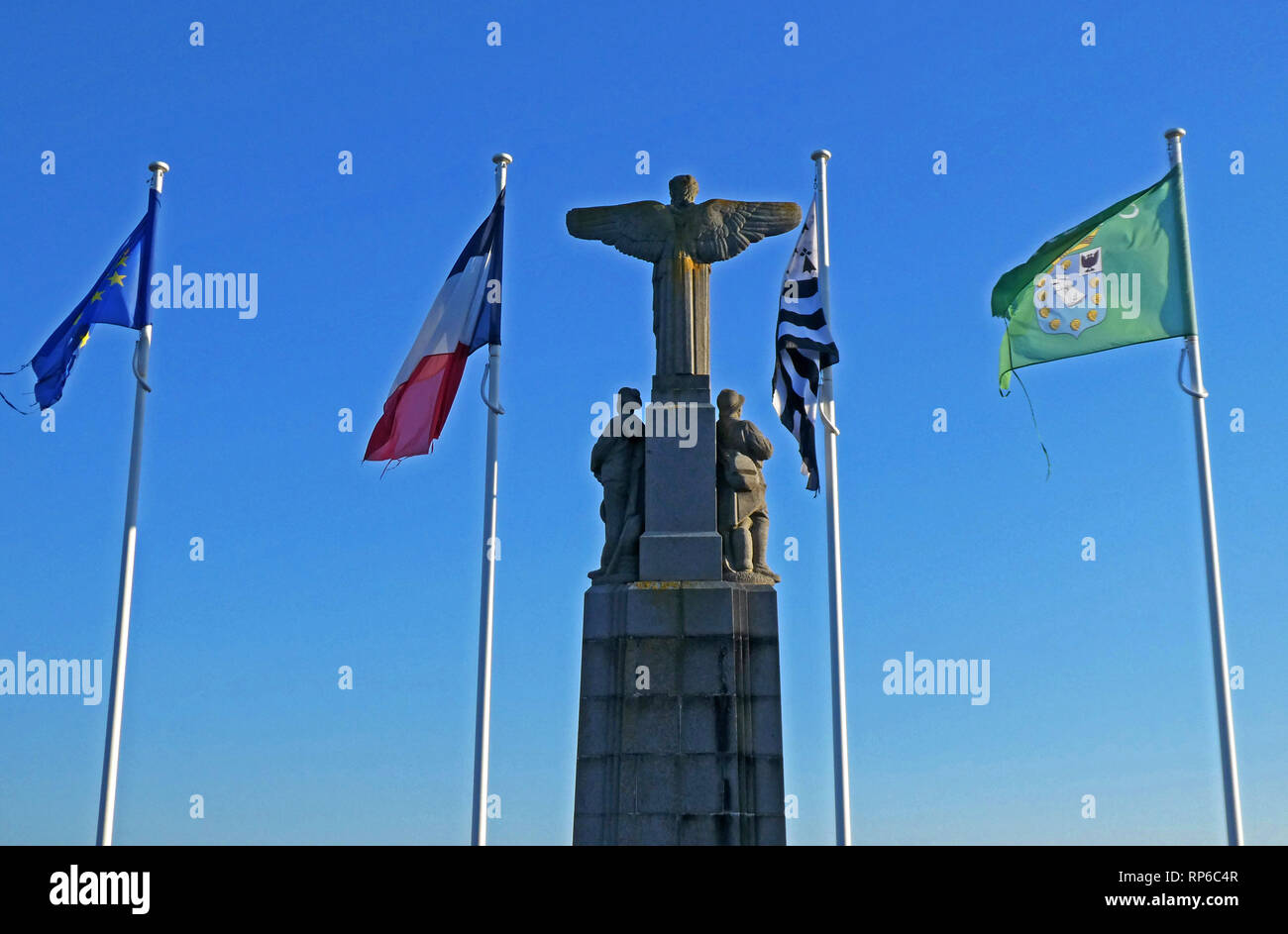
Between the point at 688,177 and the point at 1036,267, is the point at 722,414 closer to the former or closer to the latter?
the point at 688,177

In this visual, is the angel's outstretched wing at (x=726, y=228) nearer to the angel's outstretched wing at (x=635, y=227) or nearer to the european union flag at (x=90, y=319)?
the angel's outstretched wing at (x=635, y=227)

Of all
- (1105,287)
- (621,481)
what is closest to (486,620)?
(621,481)

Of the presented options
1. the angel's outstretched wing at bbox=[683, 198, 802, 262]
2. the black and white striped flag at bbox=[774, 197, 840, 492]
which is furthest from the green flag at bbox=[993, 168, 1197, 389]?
the angel's outstretched wing at bbox=[683, 198, 802, 262]

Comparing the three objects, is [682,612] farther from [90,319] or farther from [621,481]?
[90,319]

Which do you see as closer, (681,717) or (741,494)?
(681,717)

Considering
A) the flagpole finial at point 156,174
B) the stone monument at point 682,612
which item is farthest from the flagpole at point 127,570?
the stone monument at point 682,612

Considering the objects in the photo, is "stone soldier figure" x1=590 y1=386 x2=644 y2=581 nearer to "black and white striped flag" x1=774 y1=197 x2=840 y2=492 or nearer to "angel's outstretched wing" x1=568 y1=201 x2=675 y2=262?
"angel's outstretched wing" x1=568 y1=201 x2=675 y2=262
